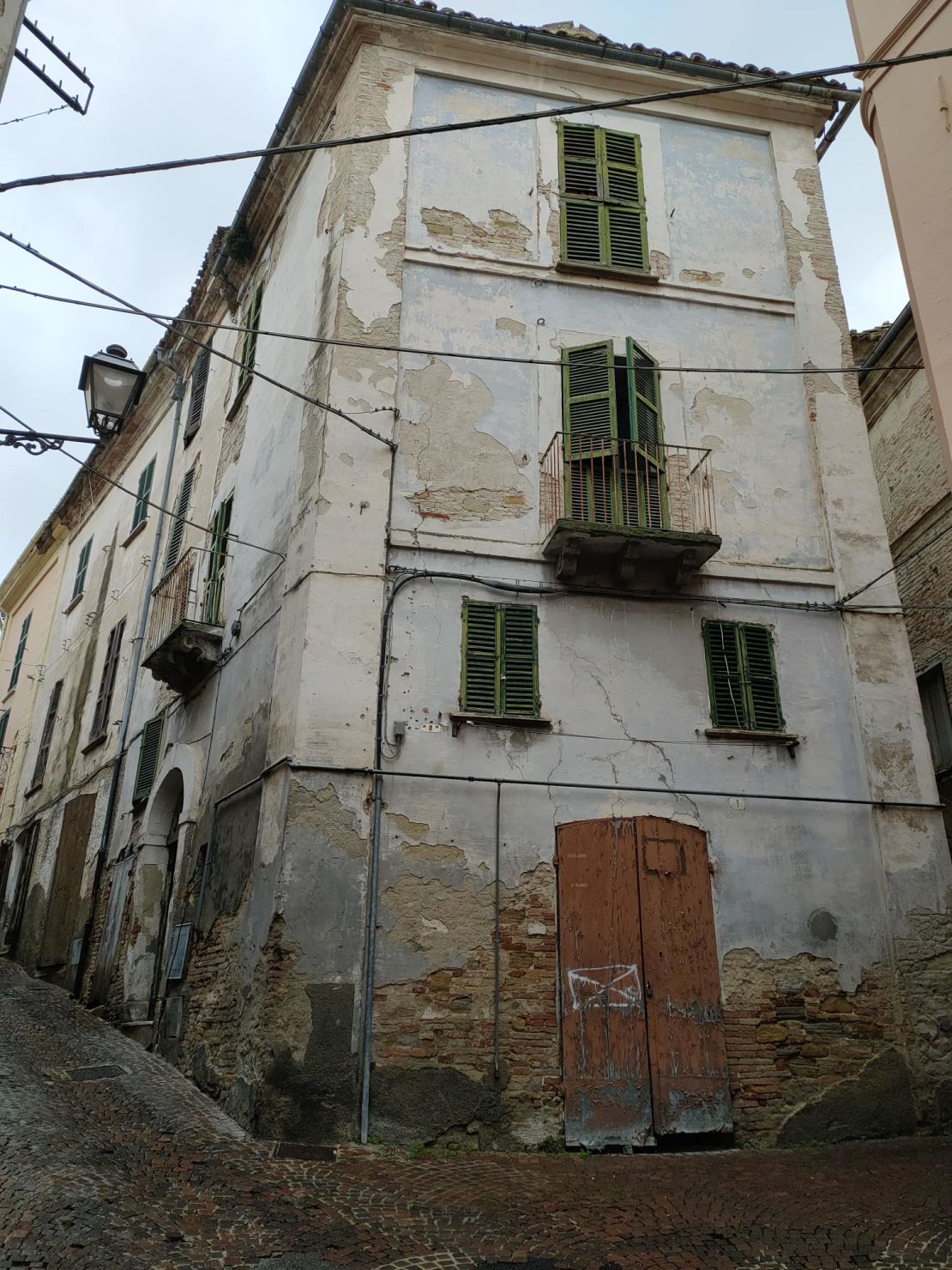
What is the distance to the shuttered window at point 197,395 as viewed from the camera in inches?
602

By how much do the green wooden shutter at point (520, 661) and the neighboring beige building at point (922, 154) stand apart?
3850 mm

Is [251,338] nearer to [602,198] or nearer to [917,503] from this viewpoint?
[602,198]

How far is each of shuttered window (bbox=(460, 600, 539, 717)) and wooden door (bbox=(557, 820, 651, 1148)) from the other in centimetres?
121

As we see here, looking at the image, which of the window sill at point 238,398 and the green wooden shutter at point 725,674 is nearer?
the green wooden shutter at point 725,674

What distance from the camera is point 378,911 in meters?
8.27

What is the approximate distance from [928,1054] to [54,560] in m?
19.3

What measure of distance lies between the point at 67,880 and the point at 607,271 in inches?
427

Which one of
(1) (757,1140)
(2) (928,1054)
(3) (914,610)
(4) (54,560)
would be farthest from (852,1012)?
(4) (54,560)

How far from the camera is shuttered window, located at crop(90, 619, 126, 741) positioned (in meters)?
15.4

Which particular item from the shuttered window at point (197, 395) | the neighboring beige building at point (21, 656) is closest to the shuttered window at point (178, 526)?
the shuttered window at point (197, 395)

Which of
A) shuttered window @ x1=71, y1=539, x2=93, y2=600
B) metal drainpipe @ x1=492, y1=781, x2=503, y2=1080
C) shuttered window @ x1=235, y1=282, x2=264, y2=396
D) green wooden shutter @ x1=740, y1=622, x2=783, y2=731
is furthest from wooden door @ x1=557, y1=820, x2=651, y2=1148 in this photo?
shuttered window @ x1=71, y1=539, x2=93, y2=600

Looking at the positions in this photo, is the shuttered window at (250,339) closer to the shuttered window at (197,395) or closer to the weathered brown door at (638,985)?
the shuttered window at (197,395)

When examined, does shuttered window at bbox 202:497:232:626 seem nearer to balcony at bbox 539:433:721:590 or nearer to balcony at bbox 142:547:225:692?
balcony at bbox 142:547:225:692

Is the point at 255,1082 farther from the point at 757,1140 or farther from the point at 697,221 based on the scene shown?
the point at 697,221
